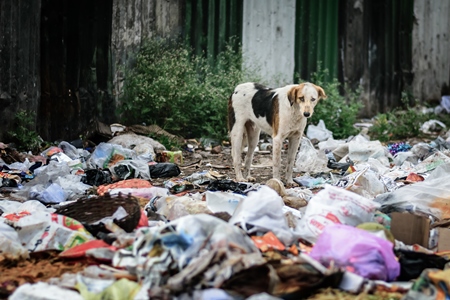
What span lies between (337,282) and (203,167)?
5.00 metres

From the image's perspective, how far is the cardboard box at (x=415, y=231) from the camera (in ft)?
14.7

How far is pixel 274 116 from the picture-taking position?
295 inches

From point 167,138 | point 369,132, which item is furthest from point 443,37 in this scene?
point 167,138

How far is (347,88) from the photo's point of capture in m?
13.2

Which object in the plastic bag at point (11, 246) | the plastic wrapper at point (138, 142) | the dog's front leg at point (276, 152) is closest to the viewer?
the plastic bag at point (11, 246)

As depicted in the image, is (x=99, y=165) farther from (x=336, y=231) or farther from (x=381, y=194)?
(x=336, y=231)

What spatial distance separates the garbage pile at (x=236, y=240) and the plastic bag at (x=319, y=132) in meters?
4.12

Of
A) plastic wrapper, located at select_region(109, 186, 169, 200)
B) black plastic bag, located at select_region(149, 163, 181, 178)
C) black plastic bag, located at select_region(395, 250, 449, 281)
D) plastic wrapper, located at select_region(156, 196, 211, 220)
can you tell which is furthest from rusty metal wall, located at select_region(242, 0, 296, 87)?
black plastic bag, located at select_region(395, 250, 449, 281)

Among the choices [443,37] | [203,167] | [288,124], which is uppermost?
[443,37]

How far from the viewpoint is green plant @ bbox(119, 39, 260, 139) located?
10.1 m

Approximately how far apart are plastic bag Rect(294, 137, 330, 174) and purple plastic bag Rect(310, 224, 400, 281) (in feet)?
14.5

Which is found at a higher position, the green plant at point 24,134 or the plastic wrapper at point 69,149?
the green plant at point 24,134

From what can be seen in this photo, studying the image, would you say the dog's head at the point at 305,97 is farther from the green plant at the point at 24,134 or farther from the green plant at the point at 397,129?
the green plant at the point at 397,129

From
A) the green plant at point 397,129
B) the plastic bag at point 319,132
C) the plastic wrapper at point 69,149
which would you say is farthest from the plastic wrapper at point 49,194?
the green plant at point 397,129
